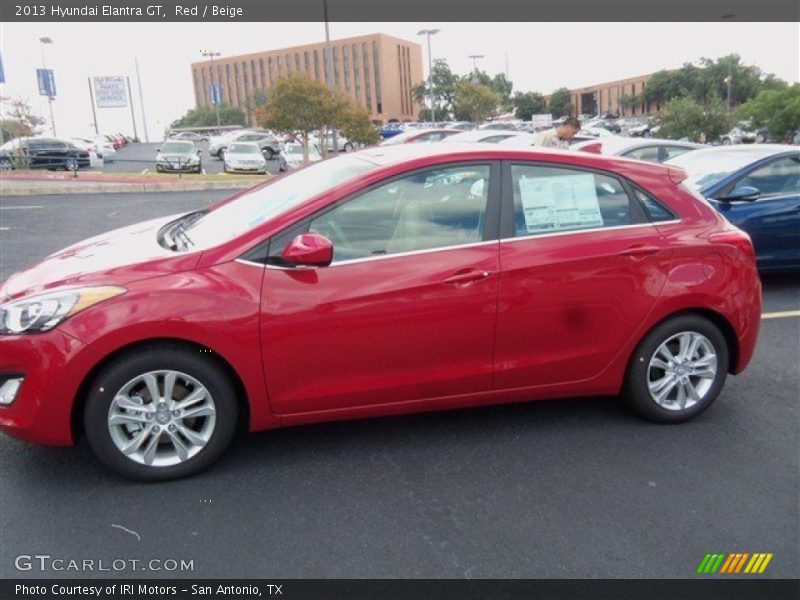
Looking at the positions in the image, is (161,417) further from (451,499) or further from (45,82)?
(45,82)

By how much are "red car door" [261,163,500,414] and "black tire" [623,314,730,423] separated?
3.12ft

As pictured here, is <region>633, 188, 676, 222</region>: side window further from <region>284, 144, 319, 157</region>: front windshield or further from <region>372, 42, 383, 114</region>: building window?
<region>372, 42, 383, 114</region>: building window

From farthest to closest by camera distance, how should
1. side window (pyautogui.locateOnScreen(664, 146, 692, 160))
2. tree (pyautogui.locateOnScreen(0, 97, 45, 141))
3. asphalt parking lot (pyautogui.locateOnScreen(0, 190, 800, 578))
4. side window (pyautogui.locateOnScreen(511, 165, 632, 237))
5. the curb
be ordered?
tree (pyautogui.locateOnScreen(0, 97, 45, 141)) → the curb → side window (pyautogui.locateOnScreen(664, 146, 692, 160)) → side window (pyautogui.locateOnScreen(511, 165, 632, 237)) → asphalt parking lot (pyautogui.locateOnScreen(0, 190, 800, 578))

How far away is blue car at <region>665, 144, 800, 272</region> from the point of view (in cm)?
698

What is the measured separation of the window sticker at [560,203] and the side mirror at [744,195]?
3712mm

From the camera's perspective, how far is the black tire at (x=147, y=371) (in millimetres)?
3182

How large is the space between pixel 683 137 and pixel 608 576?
29.2 m

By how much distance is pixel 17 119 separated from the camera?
38781 millimetres

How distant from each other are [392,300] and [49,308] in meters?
1.60

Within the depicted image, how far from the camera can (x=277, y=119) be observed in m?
26.5

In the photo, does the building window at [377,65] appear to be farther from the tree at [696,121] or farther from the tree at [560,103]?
the tree at [696,121]

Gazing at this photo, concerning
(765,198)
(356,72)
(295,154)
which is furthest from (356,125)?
(356,72)

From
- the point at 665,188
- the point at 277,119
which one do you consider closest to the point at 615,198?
the point at 665,188

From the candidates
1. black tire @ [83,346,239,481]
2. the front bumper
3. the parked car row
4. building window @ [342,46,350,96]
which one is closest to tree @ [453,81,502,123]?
the parked car row
